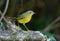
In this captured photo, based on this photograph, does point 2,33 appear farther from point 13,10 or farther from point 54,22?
point 54,22

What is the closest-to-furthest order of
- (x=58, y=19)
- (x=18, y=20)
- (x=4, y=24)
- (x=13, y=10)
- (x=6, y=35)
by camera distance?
(x=6, y=35) → (x=4, y=24) → (x=18, y=20) → (x=13, y=10) → (x=58, y=19)

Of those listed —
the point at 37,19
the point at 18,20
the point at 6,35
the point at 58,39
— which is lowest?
the point at 6,35

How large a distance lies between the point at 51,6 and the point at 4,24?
2011 millimetres

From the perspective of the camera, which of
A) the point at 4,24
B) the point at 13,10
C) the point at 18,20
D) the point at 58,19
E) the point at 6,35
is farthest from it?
the point at 58,19

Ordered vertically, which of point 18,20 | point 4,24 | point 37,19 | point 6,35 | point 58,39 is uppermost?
point 37,19

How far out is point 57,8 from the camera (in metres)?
4.15

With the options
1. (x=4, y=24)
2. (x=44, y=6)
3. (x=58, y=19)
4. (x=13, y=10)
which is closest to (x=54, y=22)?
(x=58, y=19)

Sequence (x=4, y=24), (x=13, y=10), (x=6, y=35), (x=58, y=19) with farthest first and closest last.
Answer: (x=58, y=19) < (x=13, y=10) < (x=4, y=24) < (x=6, y=35)

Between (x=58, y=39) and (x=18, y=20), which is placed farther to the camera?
(x=58, y=39)

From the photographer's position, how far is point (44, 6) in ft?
13.7

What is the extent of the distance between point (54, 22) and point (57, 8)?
305mm

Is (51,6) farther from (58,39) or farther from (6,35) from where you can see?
(6,35)

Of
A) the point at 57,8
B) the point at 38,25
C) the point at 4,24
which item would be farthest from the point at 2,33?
the point at 57,8

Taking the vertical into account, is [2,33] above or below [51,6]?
below
